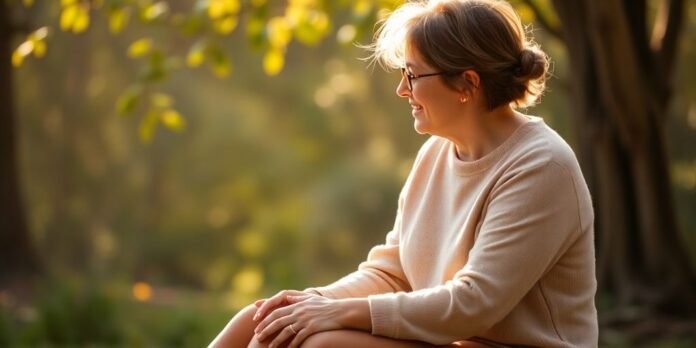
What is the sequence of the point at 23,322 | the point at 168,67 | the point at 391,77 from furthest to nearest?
the point at 391,77 < the point at 23,322 < the point at 168,67

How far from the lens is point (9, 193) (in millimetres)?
8555

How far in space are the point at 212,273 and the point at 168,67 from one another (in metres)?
9.50

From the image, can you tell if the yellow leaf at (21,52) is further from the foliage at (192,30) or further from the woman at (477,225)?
the woman at (477,225)

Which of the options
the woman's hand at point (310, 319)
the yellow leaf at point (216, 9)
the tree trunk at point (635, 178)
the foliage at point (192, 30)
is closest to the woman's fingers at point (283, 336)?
the woman's hand at point (310, 319)

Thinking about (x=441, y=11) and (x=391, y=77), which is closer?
(x=441, y=11)

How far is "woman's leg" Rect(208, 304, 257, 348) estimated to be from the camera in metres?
2.47

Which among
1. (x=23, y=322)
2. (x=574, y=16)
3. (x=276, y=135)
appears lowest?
(x=574, y=16)

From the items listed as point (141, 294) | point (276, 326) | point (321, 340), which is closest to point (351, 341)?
point (321, 340)

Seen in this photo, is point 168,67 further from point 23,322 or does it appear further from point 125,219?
point 125,219

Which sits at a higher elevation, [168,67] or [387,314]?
[168,67]

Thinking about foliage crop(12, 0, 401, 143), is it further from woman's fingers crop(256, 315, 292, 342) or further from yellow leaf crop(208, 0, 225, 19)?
woman's fingers crop(256, 315, 292, 342)

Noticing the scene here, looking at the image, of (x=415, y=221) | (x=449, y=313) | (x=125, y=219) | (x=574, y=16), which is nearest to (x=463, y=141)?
(x=415, y=221)

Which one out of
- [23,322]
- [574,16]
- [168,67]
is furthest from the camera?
[23,322]

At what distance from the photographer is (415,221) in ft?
8.57
